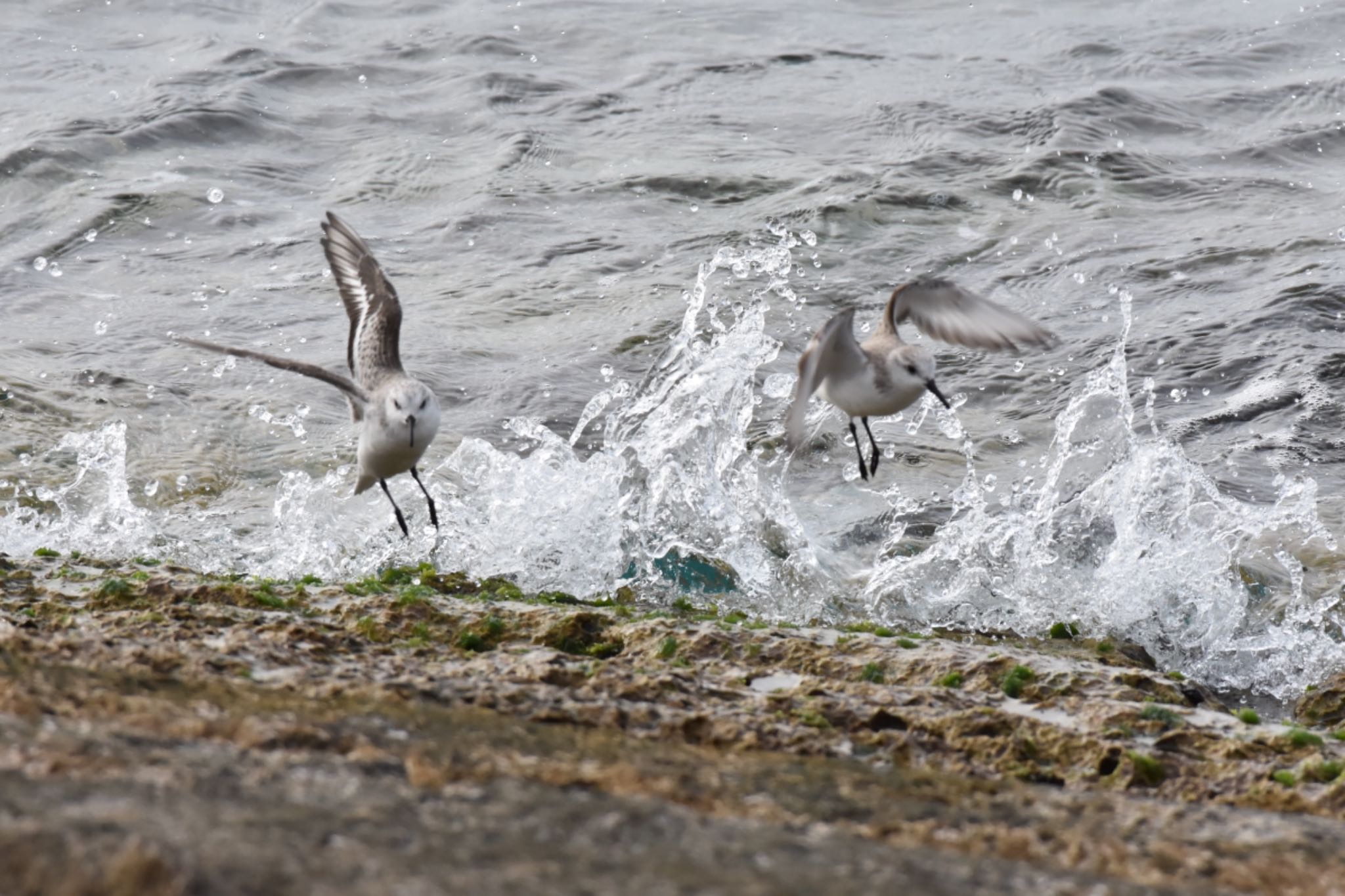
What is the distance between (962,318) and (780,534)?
1.67m

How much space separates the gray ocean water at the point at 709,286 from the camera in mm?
8531

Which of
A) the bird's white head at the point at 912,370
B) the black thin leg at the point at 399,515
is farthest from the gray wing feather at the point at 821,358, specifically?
the black thin leg at the point at 399,515

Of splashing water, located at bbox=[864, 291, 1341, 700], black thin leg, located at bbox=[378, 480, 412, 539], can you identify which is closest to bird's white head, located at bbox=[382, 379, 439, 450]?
black thin leg, located at bbox=[378, 480, 412, 539]

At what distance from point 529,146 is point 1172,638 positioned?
422 inches

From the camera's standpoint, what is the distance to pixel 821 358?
7934 mm

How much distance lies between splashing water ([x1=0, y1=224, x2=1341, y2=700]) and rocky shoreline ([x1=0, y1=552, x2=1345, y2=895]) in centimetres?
70

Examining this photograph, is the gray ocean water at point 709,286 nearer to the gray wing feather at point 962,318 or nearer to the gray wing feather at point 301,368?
the gray wing feather at point 962,318

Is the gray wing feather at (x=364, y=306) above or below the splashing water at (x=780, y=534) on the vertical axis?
above

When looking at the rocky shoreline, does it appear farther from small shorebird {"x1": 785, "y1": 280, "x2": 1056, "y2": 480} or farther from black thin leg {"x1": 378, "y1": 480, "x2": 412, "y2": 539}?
small shorebird {"x1": 785, "y1": 280, "x2": 1056, "y2": 480}

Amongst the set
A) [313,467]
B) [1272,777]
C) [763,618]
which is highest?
[1272,777]

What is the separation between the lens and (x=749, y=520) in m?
8.84

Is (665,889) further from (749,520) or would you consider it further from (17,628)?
(749,520)

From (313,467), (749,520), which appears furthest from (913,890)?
A: (313,467)

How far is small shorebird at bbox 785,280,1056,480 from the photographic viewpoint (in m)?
7.70
